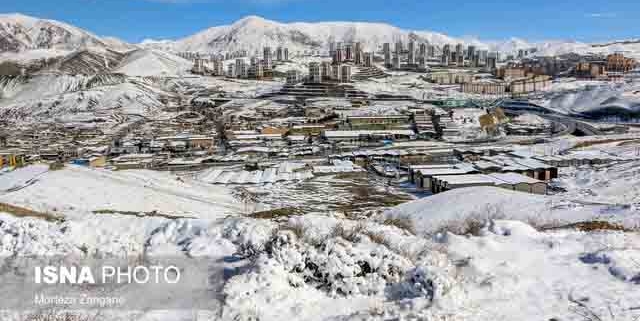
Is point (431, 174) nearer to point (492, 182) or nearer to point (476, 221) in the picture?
point (492, 182)

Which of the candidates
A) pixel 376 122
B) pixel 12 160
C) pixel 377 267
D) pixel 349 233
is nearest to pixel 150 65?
pixel 376 122

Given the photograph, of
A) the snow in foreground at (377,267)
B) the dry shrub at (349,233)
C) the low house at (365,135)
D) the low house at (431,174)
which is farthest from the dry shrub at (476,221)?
the low house at (365,135)

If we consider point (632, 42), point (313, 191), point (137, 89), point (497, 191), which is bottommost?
point (313, 191)

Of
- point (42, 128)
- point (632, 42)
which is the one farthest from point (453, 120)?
point (632, 42)

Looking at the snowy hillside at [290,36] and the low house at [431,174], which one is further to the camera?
the snowy hillside at [290,36]

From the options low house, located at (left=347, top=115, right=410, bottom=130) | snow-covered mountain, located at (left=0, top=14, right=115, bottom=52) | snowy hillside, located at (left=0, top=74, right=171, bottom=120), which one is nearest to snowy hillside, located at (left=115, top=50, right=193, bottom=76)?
snowy hillside, located at (left=0, top=74, right=171, bottom=120)

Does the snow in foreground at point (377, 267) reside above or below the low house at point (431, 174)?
above

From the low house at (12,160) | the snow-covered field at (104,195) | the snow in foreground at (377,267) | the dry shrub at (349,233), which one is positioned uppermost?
the dry shrub at (349,233)

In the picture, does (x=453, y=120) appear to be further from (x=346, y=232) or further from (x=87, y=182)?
(x=346, y=232)

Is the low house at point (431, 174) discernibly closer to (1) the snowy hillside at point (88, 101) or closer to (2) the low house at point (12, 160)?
(2) the low house at point (12, 160)

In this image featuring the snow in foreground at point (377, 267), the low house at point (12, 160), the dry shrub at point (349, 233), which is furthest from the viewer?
the low house at point (12, 160)

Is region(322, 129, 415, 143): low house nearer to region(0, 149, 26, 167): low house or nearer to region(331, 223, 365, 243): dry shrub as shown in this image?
region(0, 149, 26, 167): low house
